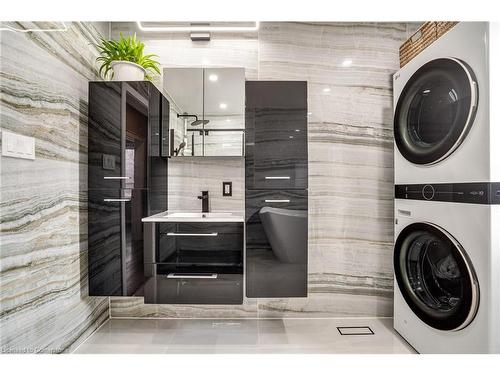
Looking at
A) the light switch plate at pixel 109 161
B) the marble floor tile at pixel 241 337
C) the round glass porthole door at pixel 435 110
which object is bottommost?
the marble floor tile at pixel 241 337

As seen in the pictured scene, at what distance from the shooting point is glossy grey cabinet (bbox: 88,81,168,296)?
1.78 meters

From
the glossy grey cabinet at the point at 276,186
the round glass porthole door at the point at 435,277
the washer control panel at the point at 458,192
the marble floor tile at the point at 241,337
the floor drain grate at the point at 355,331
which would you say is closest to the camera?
the washer control panel at the point at 458,192

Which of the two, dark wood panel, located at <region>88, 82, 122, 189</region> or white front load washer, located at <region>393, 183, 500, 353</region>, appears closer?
white front load washer, located at <region>393, 183, 500, 353</region>

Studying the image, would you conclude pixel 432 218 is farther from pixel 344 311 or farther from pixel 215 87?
pixel 215 87

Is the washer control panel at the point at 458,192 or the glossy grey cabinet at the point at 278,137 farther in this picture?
the glossy grey cabinet at the point at 278,137

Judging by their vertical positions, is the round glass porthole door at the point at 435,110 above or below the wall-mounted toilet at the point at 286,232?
above

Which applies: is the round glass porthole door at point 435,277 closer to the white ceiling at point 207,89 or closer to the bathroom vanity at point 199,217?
the bathroom vanity at point 199,217

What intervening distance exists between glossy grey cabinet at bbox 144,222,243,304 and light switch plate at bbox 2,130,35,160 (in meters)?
0.75

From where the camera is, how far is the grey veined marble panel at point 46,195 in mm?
1234

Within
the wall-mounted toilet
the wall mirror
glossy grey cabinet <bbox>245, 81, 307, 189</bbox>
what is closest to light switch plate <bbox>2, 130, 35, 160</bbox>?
the wall mirror

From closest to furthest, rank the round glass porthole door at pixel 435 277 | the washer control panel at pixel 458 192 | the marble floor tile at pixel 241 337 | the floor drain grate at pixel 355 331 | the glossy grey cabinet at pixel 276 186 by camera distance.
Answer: the washer control panel at pixel 458 192
the round glass porthole door at pixel 435 277
the marble floor tile at pixel 241 337
the glossy grey cabinet at pixel 276 186
the floor drain grate at pixel 355 331

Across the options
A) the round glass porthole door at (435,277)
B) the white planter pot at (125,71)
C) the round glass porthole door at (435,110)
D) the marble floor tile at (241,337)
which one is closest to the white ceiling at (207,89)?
the white planter pot at (125,71)

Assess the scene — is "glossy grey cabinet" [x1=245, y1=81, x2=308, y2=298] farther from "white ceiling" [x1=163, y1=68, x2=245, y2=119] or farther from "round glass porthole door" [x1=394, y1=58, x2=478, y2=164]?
"round glass porthole door" [x1=394, y1=58, x2=478, y2=164]

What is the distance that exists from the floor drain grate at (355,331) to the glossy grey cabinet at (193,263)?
86 cm
